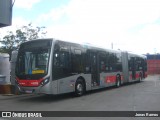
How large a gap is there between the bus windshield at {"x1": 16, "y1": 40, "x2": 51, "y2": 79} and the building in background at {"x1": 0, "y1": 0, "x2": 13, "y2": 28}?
98.5 inches

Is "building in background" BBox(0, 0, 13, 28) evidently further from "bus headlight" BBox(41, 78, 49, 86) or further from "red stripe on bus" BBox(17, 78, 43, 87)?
"bus headlight" BBox(41, 78, 49, 86)

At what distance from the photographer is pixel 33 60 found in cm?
1373

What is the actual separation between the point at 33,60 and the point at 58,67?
4.05ft

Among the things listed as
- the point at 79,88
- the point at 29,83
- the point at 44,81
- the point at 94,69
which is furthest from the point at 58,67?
the point at 94,69

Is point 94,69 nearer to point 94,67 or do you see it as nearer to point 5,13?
point 94,67

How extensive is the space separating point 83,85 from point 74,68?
149 centimetres

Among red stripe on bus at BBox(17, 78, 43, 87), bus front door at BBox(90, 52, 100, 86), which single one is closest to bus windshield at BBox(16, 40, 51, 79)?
red stripe on bus at BBox(17, 78, 43, 87)

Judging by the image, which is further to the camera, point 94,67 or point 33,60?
point 94,67

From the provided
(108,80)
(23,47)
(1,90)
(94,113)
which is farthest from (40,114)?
(108,80)

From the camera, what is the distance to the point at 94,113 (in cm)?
1036

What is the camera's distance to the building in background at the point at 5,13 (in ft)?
52.8

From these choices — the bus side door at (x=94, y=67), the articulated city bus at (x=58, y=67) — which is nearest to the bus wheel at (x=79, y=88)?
the articulated city bus at (x=58, y=67)

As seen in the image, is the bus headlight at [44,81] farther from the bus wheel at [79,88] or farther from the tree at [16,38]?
the tree at [16,38]

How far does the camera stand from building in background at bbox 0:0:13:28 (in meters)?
16.1
